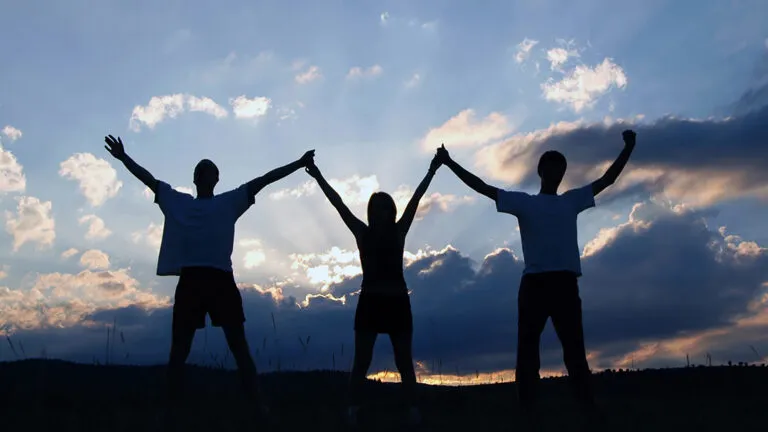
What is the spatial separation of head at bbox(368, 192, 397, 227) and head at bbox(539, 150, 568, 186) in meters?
1.56

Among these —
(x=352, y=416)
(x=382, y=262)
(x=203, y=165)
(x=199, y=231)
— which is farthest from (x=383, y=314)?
(x=203, y=165)

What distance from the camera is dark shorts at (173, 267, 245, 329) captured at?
683 cm

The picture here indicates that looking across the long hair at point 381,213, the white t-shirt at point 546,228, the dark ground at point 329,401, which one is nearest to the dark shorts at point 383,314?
the long hair at point 381,213

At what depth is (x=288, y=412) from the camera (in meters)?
8.50

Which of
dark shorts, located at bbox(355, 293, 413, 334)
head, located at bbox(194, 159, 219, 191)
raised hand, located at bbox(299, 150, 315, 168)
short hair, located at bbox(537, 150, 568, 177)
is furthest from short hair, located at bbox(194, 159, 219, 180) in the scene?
short hair, located at bbox(537, 150, 568, 177)

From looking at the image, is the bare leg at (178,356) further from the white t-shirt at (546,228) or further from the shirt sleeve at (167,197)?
the white t-shirt at (546,228)

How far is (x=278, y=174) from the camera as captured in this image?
24.6 ft

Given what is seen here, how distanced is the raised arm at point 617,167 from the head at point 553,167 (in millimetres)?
415

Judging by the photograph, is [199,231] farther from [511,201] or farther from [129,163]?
[511,201]

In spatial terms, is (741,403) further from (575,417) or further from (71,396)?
(71,396)

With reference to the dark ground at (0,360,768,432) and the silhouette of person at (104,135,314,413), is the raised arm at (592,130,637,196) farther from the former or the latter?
the silhouette of person at (104,135,314,413)

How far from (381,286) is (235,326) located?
1.51m

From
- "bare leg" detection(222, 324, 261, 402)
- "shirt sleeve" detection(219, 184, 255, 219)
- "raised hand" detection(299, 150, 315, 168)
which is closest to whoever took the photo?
"bare leg" detection(222, 324, 261, 402)

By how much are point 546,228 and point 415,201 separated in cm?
138
